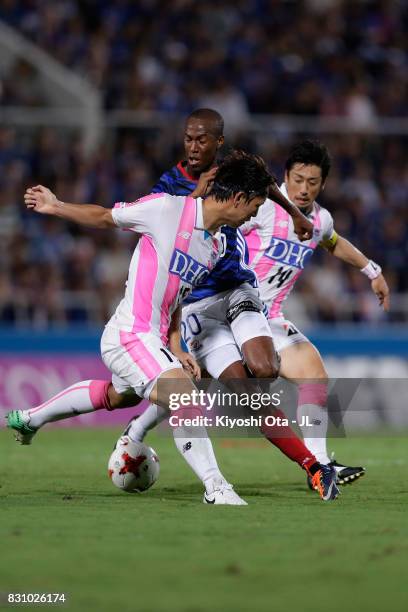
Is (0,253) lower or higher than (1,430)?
higher

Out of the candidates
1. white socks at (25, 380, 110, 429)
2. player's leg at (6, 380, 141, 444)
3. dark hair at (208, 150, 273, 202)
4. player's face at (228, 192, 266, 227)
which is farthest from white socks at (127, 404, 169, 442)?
dark hair at (208, 150, 273, 202)

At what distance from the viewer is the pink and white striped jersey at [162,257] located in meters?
7.59

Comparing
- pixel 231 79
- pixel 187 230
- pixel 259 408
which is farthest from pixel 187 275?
pixel 231 79

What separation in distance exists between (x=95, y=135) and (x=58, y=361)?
4.38 m

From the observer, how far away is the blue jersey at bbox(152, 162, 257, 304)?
857 centimetres

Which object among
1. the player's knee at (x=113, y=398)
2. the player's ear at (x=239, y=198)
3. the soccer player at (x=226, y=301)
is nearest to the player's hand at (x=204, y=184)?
the soccer player at (x=226, y=301)

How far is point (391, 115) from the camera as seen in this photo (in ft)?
68.0

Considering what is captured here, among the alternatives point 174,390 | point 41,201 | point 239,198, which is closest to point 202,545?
point 174,390

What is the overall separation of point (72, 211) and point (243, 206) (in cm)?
104

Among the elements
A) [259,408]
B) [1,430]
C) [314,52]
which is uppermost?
[314,52]

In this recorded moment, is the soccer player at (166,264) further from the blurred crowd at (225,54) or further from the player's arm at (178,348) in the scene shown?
the blurred crowd at (225,54)

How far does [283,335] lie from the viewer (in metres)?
9.48

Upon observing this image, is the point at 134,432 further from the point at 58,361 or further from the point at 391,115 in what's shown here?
the point at 391,115

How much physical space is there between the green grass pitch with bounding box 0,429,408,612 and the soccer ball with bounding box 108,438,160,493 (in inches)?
4.1
